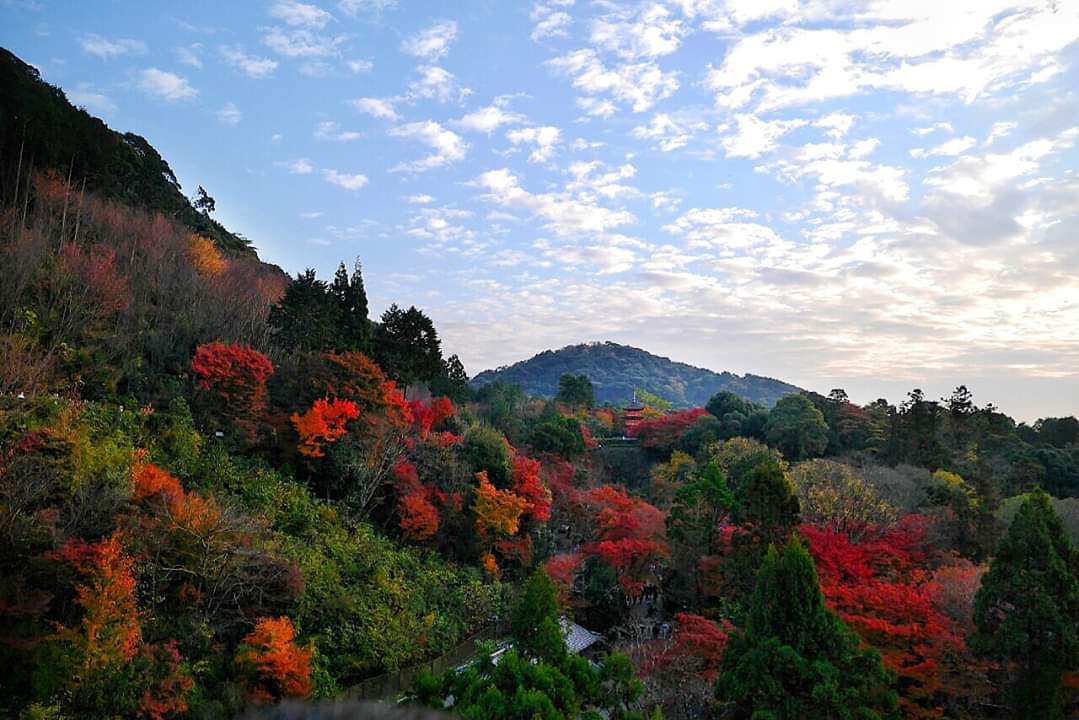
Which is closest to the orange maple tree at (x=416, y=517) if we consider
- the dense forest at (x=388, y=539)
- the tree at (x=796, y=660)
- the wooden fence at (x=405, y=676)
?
the dense forest at (x=388, y=539)

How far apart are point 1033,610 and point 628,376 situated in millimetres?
116924

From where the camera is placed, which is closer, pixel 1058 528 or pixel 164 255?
pixel 1058 528

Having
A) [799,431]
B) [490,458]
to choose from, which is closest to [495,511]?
[490,458]

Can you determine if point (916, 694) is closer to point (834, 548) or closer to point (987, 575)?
point (987, 575)

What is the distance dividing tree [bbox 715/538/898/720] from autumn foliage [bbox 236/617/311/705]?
304 inches

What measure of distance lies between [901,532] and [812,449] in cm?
1620

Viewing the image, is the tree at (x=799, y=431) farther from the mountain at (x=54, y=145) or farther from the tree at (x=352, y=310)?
the mountain at (x=54, y=145)

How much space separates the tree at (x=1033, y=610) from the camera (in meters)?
11.3

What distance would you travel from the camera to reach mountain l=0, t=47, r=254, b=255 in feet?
72.4

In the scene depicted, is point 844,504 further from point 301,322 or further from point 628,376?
point 628,376

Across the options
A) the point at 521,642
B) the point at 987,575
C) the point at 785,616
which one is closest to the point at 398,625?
the point at 521,642

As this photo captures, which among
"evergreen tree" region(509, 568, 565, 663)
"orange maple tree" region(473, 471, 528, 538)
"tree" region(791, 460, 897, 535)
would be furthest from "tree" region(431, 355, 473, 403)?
"evergreen tree" region(509, 568, 565, 663)

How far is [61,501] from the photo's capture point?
11.7 meters

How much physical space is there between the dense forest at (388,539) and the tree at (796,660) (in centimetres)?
5
